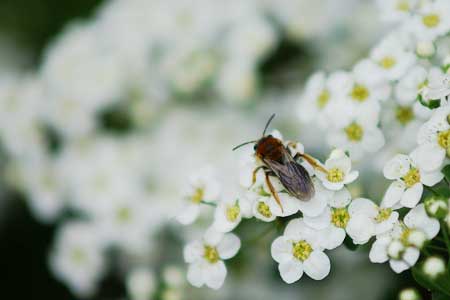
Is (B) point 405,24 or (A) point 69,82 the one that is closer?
(B) point 405,24

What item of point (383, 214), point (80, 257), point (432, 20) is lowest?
point (80, 257)

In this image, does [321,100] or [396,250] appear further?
[321,100]

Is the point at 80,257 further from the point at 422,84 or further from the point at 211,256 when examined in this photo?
the point at 422,84

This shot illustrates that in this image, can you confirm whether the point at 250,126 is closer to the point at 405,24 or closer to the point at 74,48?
the point at 74,48

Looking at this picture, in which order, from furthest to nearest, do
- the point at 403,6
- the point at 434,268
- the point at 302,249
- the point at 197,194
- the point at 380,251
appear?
1. the point at 403,6
2. the point at 197,194
3. the point at 302,249
4. the point at 380,251
5. the point at 434,268

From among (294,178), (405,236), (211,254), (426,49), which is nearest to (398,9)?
(426,49)

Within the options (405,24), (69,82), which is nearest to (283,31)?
(69,82)
